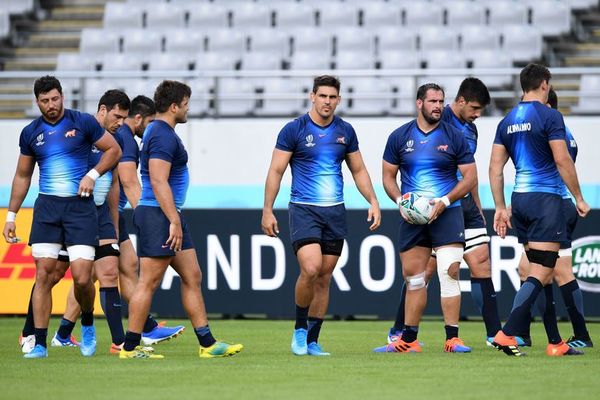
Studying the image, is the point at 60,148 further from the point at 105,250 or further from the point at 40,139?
the point at 105,250

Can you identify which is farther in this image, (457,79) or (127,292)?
(457,79)

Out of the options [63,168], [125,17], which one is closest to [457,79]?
[125,17]

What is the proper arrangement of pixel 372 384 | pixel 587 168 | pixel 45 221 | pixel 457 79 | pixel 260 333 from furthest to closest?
pixel 457 79, pixel 587 168, pixel 260 333, pixel 45 221, pixel 372 384

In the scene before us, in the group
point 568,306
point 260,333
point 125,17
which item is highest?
point 125,17

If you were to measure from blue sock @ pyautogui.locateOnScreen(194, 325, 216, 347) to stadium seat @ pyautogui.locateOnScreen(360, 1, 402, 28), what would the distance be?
12.1 metres

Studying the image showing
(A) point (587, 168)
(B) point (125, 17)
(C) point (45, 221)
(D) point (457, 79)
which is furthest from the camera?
(B) point (125, 17)

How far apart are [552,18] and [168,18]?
261 inches

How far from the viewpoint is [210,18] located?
22.2 m

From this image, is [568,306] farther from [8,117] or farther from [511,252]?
[8,117]

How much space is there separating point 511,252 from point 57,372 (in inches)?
283

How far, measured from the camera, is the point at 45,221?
397 inches

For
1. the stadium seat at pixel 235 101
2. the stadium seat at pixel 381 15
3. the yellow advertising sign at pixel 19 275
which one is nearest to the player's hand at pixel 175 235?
the yellow advertising sign at pixel 19 275

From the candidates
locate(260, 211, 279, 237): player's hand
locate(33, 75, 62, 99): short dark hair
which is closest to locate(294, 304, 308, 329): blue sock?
locate(260, 211, 279, 237): player's hand

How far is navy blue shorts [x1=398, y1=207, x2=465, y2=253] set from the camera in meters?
10.4
